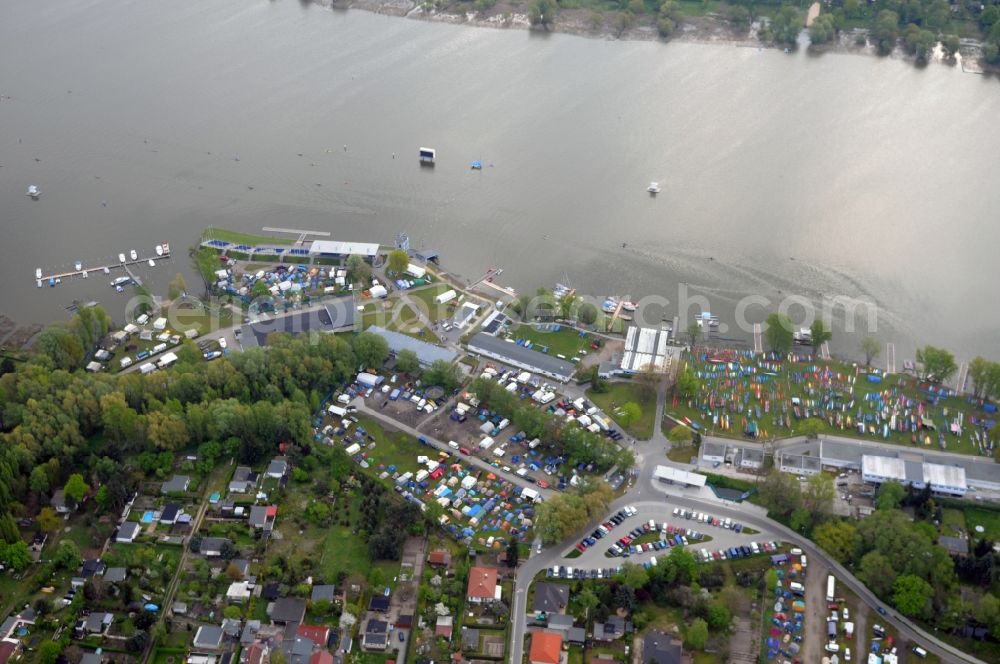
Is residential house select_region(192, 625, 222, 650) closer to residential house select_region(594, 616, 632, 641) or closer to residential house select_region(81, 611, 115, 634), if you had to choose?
residential house select_region(81, 611, 115, 634)

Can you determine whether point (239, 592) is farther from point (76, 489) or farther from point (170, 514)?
point (76, 489)

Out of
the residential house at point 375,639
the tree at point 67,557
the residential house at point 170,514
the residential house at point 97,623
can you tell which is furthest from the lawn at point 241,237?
the residential house at point 375,639

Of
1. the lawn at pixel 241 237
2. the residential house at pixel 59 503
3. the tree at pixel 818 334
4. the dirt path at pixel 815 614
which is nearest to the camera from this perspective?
the dirt path at pixel 815 614

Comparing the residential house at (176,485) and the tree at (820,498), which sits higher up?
the tree at (820,498)

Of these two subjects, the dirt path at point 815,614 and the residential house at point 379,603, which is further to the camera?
the residential house at point 379,603

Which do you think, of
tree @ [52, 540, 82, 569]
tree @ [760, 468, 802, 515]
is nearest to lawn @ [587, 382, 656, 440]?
tree @ [760, 468, 802, 515]

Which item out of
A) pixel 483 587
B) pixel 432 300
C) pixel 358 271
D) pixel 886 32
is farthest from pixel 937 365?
pixel 886 32

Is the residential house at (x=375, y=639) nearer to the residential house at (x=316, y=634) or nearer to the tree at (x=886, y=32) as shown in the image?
the residential house at (x=316, y=634)

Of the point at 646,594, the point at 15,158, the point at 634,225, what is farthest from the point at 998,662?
the point at 15,158
